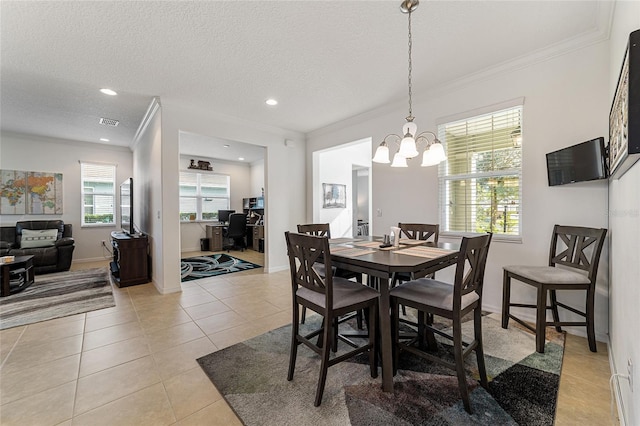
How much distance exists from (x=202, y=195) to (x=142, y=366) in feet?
20.0

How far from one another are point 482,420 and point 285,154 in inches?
178

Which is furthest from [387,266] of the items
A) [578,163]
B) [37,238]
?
[37,238]

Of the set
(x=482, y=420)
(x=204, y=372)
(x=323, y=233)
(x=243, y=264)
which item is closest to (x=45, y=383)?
(x=204, y=372)

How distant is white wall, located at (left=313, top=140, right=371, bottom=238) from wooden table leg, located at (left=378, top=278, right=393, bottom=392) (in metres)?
3.68

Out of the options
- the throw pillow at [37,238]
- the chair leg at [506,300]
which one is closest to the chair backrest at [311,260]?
the chair leg at [506,300]

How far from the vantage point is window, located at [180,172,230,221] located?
285 inches

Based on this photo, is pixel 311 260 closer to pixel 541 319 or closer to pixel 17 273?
pixel 541 319

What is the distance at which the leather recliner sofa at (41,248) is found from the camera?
449 cm

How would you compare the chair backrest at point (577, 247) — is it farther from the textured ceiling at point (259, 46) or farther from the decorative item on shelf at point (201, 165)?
the decorative item on shelf at point (201, 165)

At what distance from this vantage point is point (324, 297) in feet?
5.57

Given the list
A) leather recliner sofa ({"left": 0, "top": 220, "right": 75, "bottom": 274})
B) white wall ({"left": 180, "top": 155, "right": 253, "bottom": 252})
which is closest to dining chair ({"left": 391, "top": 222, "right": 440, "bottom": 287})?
leather recliner sofa ({"left": 0, "top": 220, "right": 75, "bottom": 274})

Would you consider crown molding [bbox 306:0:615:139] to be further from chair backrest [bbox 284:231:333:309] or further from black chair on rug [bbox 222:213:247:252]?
black chair on rug [bbox 222:213:247:252]

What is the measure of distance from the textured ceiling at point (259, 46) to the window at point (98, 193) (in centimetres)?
247

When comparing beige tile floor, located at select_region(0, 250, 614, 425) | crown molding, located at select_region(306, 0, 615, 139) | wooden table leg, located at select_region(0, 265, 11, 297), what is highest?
crown molding, located at select_region(306, 0, 615, 139)
